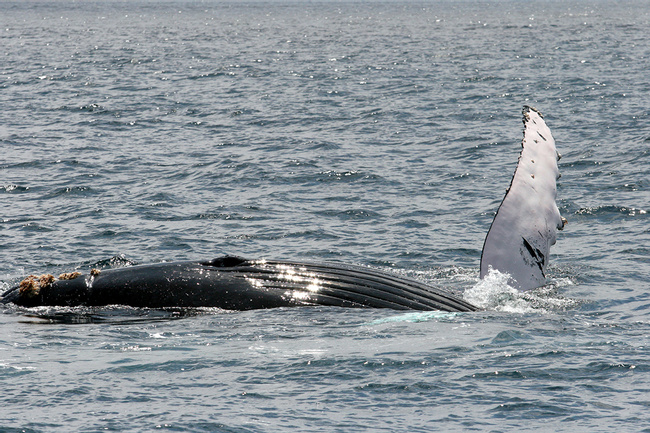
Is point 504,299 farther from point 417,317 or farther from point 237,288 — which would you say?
point 237,288

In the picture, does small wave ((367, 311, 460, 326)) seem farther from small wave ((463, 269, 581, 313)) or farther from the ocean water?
small wave ((463, 269, 581, 313))

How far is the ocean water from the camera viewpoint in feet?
28.3

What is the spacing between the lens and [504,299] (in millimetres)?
12156

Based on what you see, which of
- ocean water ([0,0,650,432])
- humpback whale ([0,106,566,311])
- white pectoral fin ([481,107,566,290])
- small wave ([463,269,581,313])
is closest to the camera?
ocean water ([0,0,650,432])

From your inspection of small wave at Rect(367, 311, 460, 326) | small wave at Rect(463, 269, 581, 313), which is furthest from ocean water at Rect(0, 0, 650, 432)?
small wave at Rect(367, 311, 460, 326)

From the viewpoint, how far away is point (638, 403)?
835 centimetres

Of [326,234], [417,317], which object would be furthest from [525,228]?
[326,234]

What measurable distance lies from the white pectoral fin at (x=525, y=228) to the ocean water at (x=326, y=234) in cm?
28

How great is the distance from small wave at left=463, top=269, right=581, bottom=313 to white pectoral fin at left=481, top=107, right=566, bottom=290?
0.10m

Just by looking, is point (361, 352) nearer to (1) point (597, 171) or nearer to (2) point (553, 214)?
(2) point (553, 214)

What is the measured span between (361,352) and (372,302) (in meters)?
1.37

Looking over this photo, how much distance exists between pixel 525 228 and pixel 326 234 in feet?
18.7

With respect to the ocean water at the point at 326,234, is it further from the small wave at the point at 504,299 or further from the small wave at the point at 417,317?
the small wave at the point at 417,317

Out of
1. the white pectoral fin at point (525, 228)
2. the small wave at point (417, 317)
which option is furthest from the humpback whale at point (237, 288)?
the white pectoral fin at point (525, 228)
